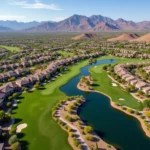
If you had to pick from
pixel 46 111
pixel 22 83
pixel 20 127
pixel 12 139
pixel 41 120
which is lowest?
pixel 20 127

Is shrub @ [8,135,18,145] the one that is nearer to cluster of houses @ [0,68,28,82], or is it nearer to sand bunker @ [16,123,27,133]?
sand bunker @ [16,123,27,133]

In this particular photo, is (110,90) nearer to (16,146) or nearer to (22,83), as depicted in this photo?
(22,83)

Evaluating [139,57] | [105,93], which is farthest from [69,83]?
[139,57]

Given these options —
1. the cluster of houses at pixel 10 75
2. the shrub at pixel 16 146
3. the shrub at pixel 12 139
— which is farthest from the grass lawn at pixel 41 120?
the cluster of houses at pixel 10 75

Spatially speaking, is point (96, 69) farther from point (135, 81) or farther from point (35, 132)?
point (35, 132)

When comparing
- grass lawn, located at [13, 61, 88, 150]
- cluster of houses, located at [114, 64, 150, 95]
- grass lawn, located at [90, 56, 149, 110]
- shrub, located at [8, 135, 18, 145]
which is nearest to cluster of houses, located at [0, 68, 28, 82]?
grass lawn, located at [13, 61, 88, 150]

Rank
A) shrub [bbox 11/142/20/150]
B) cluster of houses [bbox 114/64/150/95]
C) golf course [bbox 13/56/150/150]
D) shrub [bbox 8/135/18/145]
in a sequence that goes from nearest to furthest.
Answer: shrub [bbox 11/142/20/150]
shrub [bbox 8/135/18/145]
golf course [bbox 13/56/150/150]
cluster of houses [bbox 114/64/150/95]

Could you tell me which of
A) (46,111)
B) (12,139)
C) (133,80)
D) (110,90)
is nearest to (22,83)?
(46,111)

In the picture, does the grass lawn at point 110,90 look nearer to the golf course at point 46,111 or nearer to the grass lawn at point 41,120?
the golf course at point 46,111
